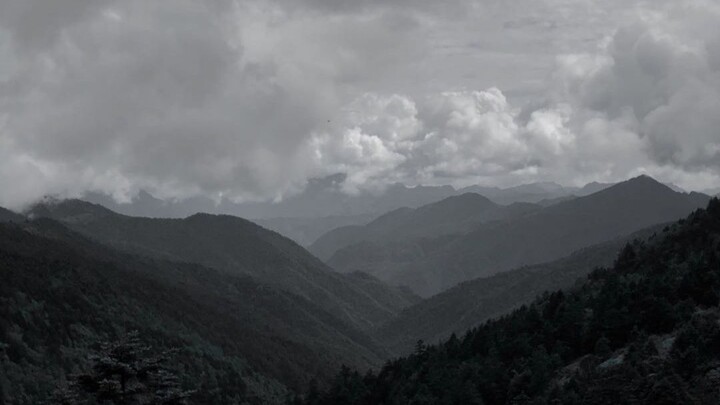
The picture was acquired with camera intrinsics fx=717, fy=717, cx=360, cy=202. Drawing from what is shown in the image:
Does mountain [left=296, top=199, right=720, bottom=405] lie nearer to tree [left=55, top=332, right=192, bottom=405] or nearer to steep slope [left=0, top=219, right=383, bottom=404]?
tree [left=55, top=332, right=192, bottom=405]

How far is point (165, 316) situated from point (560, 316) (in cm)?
12786

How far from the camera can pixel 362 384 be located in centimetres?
9844

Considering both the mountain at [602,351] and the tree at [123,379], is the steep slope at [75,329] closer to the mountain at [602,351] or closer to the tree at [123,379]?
the mountain at [602,351]

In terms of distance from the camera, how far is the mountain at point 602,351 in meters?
50.8

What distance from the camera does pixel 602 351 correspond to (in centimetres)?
6838

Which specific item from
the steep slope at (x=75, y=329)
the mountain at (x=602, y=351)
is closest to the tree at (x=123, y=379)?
the mountain at (x=602, y=351)

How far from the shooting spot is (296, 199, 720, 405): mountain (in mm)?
50750

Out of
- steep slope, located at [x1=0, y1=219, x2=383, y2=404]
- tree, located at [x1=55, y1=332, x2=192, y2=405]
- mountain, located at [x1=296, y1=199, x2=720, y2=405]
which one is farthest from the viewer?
steep slope, located at [x1=0, y1=219, x2=383, y2=404]

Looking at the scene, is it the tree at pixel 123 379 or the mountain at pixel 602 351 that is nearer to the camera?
the tree at pixel 123 379

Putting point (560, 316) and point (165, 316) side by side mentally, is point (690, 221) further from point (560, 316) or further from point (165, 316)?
point (165, 316)

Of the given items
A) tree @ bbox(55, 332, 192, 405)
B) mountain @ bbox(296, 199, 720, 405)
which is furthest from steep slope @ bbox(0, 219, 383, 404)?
tree @ bbox(55, 332, 192, 405)

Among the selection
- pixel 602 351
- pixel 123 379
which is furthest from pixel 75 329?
pixel 602 351

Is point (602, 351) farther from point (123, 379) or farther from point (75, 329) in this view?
point (75, 329)

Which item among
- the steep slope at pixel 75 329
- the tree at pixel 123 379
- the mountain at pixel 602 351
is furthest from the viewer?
the steep slope at pixel 75 329
